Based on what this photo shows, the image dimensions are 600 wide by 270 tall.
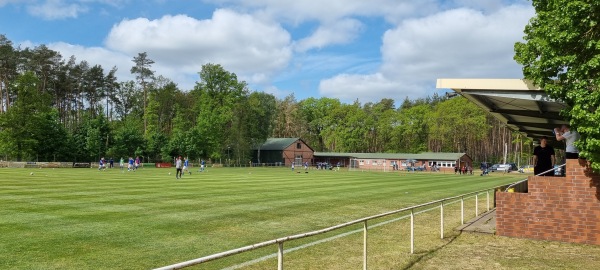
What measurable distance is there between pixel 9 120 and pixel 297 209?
59.0 m

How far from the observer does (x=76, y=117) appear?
9350cm

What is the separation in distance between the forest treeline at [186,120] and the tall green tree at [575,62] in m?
64.4

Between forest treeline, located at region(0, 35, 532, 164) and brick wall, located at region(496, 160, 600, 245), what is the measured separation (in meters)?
63.3

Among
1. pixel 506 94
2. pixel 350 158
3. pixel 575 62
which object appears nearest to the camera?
pixel 575 62

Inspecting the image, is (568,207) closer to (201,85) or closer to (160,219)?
(160,219)

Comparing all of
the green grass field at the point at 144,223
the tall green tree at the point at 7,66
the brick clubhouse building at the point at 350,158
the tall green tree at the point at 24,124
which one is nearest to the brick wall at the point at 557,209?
the green grass field at the point at 144,223

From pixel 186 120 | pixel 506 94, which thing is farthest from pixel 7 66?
pixel 506 94

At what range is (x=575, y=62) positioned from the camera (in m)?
8.64

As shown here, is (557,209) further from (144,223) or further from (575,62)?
(144,223)

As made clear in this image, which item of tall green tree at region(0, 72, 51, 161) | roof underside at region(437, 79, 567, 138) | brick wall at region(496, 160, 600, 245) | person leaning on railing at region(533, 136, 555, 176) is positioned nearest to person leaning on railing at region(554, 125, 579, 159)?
brick wall at region(496, 160, 600, 245)

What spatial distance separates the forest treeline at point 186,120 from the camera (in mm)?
62719

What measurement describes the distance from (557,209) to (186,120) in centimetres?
8799

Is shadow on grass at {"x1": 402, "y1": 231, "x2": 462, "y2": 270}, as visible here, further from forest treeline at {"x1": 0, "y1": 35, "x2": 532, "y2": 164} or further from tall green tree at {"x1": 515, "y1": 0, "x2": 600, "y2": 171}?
forest treeline at {"x1": 0, "y1": 35, "x2": 532, "y2": 164}

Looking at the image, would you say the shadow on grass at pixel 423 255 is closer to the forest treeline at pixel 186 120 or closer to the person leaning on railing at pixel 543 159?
the person leaning on railing at pixel 543 159
